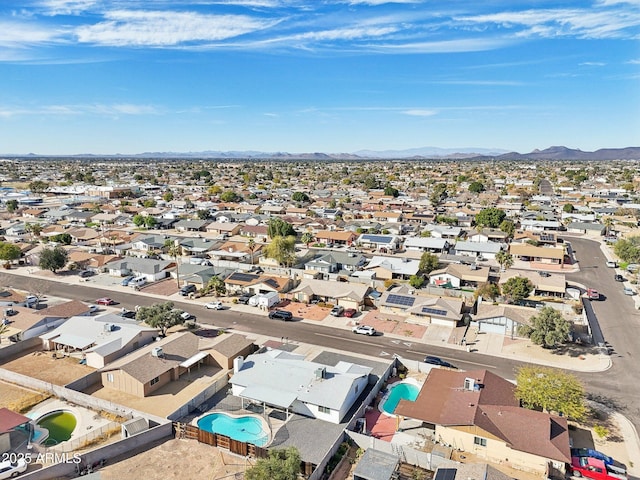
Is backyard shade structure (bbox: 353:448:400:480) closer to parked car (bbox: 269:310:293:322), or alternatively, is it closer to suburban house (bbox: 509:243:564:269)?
parked car (bbox: 269:310:293:322)

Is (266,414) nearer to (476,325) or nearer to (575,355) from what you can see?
(476,325)

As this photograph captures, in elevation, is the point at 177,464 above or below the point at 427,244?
below

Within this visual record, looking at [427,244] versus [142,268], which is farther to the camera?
[427,244]

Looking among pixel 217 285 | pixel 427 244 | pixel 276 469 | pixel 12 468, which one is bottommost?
pixel 12 468

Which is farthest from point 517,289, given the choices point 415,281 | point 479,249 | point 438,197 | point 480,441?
point 438,197

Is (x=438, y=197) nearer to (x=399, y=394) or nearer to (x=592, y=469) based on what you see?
(x=399, y=394)

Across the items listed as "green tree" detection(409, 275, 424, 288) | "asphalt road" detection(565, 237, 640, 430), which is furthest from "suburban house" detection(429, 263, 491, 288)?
"asphalt road" detection(565, 237, 640, 430)

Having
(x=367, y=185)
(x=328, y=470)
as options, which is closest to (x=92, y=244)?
Result: (x=328, y=470)
